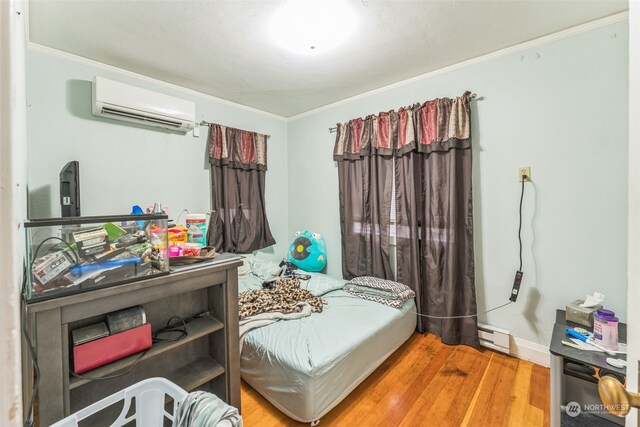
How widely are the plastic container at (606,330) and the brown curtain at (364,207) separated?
4.84 feet

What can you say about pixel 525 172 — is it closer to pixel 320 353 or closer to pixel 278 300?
pixel 320 353

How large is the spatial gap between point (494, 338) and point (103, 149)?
11.7 ft

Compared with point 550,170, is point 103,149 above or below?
above

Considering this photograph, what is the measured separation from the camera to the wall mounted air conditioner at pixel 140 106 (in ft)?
7.02

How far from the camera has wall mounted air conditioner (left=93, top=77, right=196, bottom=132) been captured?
2139 millimetres

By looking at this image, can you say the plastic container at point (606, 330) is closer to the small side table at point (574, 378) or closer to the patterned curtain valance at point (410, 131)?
the small side table at point (574, 378)

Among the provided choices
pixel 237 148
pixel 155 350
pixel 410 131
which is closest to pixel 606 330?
pixel 410 131

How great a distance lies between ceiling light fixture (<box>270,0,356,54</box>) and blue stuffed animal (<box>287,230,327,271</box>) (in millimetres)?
1959

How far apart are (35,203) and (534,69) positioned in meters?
3.80

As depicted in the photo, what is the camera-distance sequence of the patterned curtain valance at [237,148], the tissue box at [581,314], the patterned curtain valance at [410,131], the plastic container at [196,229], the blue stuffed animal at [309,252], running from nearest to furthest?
the plastic container at [196,229], the tissue box at [581,314], the patterned curtain valance at [410,131], the patterned curtain valance at [237,148], the blue stuffed animal at [309,252]

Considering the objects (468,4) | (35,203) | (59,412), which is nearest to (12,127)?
(59,412)

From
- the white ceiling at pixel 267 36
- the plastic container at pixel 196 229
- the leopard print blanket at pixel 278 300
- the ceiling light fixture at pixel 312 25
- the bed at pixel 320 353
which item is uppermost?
the white ceiling at pixel 267 36

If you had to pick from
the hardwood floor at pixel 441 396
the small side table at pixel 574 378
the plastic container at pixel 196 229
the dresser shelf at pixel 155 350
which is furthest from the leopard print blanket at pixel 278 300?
the small side table at pixel 574 378

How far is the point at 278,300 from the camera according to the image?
84.8 inches
